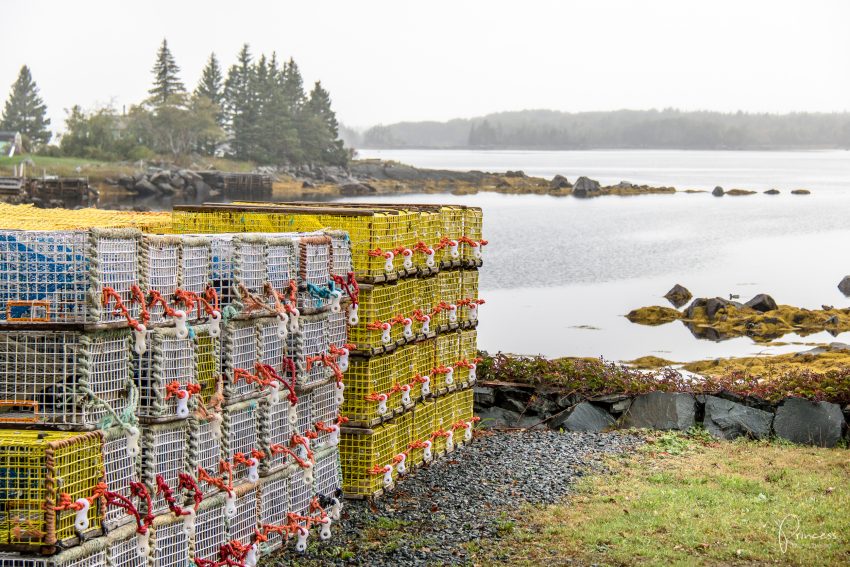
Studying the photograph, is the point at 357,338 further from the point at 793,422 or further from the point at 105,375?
the point at 793,422

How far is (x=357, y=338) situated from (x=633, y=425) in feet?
20.4

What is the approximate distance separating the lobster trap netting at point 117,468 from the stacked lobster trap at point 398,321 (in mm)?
3690

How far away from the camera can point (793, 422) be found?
15.9 metres

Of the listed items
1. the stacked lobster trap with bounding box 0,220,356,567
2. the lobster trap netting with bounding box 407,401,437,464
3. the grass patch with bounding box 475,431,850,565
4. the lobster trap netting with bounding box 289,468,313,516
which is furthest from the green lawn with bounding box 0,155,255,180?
the stacked lobster trap with bounding box 0,220,356,567

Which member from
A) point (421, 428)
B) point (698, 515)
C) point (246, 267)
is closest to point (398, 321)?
point (421, 428)

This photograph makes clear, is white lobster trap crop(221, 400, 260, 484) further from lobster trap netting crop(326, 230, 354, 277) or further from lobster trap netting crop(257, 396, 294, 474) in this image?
lobster trap netting crop(326, 230, 354, 277)

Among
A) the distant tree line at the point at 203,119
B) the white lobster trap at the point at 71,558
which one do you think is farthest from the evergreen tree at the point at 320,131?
the white lobster trap at the point at 71,558

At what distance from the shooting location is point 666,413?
54.9 ft

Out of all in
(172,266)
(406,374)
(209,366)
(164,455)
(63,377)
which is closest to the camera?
(63,377)

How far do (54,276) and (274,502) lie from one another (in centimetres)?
321

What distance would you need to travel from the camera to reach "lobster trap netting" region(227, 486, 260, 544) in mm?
9289

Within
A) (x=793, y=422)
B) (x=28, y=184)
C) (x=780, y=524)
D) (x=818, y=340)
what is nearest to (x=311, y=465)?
(x=780, y=524)

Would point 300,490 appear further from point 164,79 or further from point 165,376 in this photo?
point 164,79

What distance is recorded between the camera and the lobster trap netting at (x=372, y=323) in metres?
11.9
